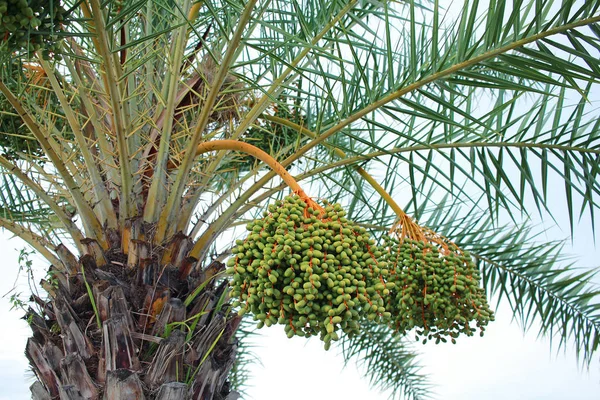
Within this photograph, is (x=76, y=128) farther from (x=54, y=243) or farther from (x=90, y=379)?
(x=90, y=379)

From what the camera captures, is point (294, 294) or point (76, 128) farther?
point (76, 128)

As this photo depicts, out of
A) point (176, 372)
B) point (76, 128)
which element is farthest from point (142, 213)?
point (176, 372)

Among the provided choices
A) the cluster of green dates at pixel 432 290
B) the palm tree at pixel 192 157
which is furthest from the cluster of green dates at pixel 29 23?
the cluster of green dates at pixel 432 290

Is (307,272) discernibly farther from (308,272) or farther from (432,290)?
(432,290)

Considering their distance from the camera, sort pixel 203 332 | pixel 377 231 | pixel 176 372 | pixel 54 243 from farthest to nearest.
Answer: pixel 377 231 → pixel 54 243 → pixel 203 332 → pixel 176 372

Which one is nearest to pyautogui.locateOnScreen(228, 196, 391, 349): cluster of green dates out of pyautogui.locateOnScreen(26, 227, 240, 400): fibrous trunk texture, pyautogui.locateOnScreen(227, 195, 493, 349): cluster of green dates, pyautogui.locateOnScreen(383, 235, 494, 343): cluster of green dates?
pyautogui.locateOnScreen(227, 195, 493, 349): cluster of green dates

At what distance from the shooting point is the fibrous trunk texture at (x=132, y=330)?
2334 millimetres

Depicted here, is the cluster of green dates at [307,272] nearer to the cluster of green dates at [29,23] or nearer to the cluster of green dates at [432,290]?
the cluster of green dates at [432,290]

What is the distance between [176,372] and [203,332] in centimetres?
22

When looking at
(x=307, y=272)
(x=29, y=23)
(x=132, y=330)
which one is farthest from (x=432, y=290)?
(x=29, y=23)

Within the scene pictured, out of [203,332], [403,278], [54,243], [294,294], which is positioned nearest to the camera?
[294,294]

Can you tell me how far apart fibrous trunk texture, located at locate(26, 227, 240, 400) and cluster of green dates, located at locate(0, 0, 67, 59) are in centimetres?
101

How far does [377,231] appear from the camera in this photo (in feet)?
12.0

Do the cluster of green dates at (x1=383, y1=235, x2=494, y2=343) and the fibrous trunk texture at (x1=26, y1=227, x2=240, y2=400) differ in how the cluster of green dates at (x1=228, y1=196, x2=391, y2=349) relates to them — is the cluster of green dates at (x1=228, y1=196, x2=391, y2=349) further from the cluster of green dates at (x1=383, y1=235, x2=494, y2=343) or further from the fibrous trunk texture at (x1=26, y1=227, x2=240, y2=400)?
the fibrous trunk texture at (x1=26, y1=227, x2=240, y2=400)
